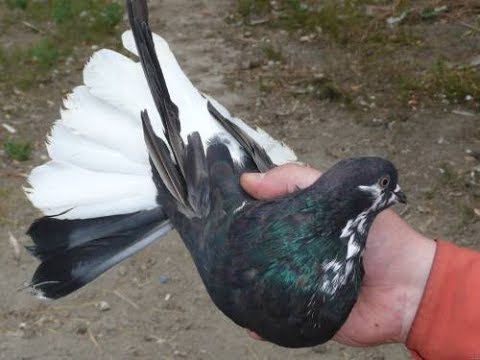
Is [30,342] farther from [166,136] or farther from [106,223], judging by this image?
[166,136]

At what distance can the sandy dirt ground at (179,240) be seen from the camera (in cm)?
486

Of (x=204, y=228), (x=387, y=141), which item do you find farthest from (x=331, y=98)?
(x=204, y=228)

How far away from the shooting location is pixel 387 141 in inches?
253

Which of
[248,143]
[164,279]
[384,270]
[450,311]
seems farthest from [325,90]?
[450,311]

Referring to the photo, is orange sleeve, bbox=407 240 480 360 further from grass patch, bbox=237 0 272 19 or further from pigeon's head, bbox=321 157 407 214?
grass patch, bbox=237 0 272 19

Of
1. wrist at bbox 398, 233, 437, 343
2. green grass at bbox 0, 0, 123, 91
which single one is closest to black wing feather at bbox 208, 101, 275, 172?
wrist at bbox 398, 233, 437, 343

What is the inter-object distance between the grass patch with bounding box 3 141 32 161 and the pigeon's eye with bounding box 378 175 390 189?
3961 millimetres

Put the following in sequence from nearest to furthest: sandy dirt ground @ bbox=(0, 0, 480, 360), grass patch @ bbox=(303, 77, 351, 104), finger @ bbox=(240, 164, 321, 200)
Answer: finger @ bbox=(240, 164, 321, 200) < sandy dirt ground @ bbox=(0, 0, 480, 360) < grass patch @ bbox=(303, 77, 351, 104)

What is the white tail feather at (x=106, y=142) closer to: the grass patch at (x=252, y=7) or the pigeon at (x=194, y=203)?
the pigeon at (x=194, y=203)

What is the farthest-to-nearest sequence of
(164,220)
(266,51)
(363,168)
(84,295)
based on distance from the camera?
(266,51)
(84,295)
(164,220)
(363,168)

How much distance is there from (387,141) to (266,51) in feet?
5.72

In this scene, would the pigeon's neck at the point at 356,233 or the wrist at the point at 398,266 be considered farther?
the wrist at the point at 398,266

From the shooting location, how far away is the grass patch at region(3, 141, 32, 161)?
636 centimetres

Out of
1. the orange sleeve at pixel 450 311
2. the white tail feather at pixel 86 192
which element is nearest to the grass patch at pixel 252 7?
the white tail feather at pixel 86 192
